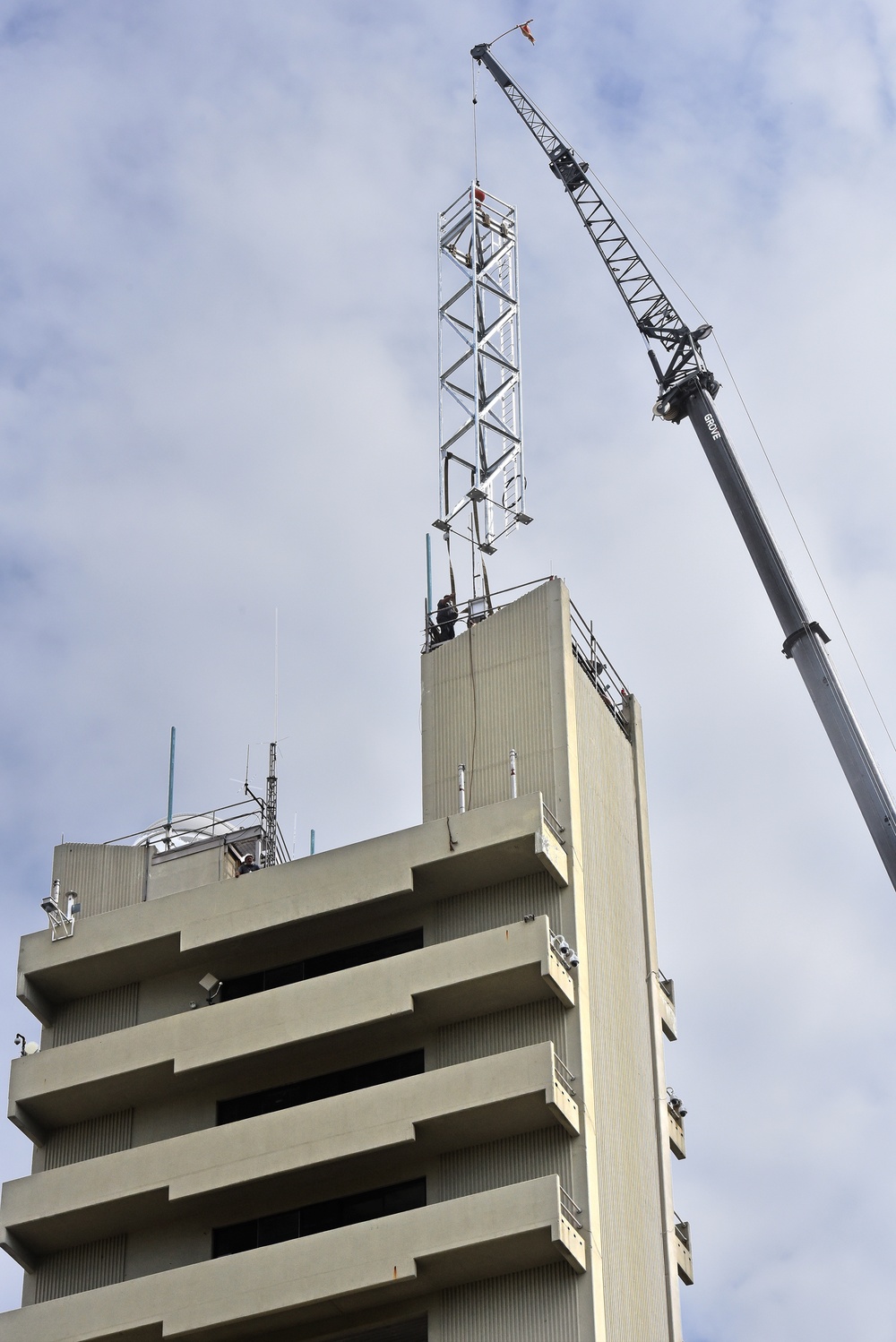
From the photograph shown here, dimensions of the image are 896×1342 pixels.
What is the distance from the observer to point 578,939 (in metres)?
69.9

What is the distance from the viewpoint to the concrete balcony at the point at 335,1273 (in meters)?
63.9

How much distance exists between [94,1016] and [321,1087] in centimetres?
961

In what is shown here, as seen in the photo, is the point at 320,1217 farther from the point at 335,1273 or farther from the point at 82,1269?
the point at 82,1269

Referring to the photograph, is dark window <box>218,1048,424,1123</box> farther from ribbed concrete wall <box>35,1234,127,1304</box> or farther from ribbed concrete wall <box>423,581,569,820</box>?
ribbed concrete wall <box>423,581,569,820</box>

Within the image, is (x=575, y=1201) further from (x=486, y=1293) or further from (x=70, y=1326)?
(x=70, y=1326)

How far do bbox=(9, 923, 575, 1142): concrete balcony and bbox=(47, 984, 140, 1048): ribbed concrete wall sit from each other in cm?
213

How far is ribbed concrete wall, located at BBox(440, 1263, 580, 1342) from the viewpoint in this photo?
208ft

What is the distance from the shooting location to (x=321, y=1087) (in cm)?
7144

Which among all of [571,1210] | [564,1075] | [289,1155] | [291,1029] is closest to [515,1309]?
[571,1210]

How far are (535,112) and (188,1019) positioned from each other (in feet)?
180

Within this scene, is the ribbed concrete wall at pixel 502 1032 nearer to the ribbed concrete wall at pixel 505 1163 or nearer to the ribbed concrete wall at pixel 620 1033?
the ribbed concrete wall at pixel 620 1033

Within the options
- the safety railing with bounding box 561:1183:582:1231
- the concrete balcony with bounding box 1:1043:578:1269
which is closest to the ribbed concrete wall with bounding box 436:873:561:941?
the concrete balcony with bounding box 1:1043:578:1269

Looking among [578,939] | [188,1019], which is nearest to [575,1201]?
[578,939]

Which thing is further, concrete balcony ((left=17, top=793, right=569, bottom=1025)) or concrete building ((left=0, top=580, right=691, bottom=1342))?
concrete balcony ((left=17, top=793, right=569, bottom=1025))
